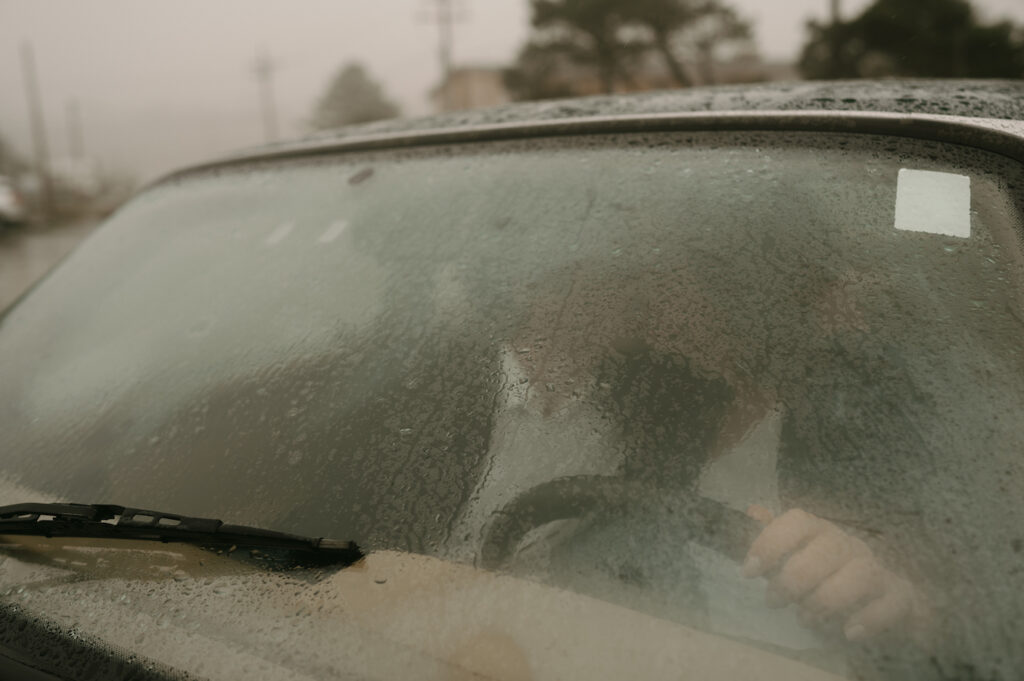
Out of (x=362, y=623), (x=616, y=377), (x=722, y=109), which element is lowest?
(x=362, y=623)

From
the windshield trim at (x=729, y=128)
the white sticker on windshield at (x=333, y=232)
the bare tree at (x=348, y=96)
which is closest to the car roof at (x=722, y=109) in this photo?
the windshield trim at (x=729, y=128)

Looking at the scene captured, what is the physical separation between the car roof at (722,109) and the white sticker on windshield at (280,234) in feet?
0.80

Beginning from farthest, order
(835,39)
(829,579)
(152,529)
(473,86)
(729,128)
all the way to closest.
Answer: (473,86)
(835,39)
(729,128)
(152,529)
(829,579)

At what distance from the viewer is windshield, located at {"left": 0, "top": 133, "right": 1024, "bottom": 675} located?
785mm

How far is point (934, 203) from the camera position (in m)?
0.99

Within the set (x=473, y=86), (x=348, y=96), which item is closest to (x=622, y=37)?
(x=473, y=86)

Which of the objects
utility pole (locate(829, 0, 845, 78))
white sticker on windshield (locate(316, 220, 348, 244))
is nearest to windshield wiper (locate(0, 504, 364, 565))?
white sticker on windshield (locate(316, 220, 348, 244))

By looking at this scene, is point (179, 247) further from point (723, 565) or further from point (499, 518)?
point (723, 565)

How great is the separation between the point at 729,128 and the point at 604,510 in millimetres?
665

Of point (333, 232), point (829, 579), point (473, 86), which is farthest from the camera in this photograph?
point (473, 86)

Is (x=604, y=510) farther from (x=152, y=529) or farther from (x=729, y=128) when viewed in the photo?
(x=729, y=128)

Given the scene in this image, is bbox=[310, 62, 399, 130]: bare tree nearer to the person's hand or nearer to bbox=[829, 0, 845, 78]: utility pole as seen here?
bbox=[829, 0, 845, 78]: utility pole

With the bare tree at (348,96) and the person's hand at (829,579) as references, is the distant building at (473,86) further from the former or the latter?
the person's hand at (829,579)

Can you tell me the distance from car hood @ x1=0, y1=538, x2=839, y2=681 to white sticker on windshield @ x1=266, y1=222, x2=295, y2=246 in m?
0.67
